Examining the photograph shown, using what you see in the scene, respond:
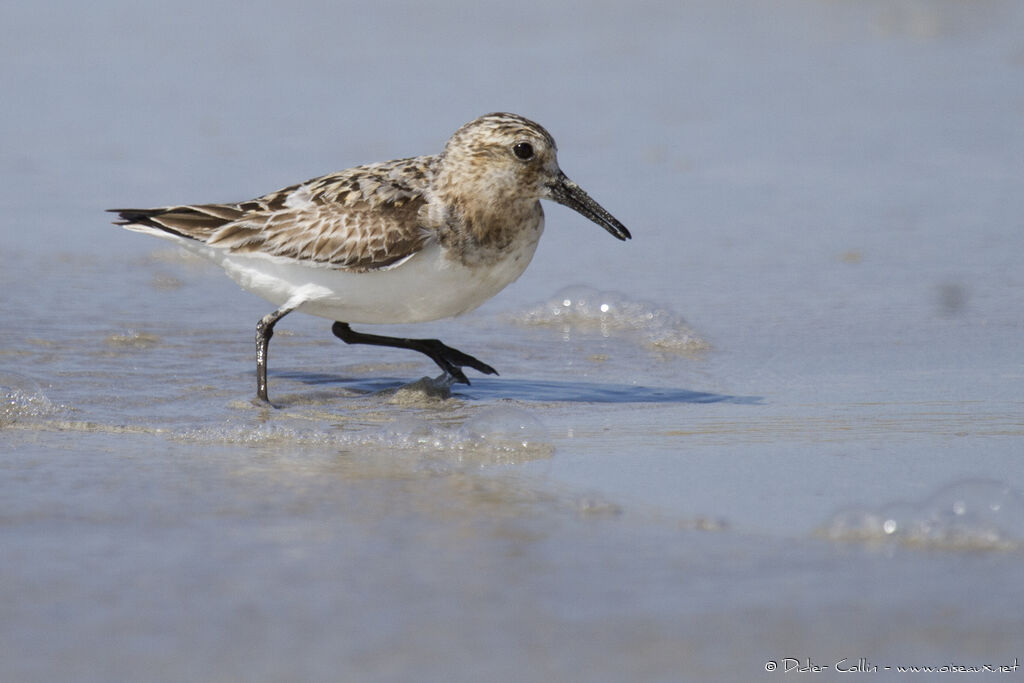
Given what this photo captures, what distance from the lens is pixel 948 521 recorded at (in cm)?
431

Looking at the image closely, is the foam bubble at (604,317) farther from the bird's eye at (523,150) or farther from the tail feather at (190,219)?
the tail feather at (190,219)

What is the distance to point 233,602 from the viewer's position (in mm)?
3783

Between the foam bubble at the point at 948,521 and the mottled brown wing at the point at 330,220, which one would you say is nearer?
the foam bubble at the point at 948,521

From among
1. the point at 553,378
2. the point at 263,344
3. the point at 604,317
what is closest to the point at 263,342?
the point at 263,344

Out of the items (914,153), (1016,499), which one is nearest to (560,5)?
(914,153)

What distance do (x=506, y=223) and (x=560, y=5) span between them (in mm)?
10760

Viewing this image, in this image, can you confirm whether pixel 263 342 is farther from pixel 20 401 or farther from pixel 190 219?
pixel 20 401

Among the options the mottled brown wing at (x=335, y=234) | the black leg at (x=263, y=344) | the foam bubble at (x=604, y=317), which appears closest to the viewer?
the mottled brown wing at (x=335, y=234)

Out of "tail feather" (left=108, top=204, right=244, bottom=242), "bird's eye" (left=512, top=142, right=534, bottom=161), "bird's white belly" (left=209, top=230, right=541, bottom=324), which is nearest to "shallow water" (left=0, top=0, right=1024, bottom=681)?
"bird's white belly" (left=209, top=230, right=541, bottom=324)

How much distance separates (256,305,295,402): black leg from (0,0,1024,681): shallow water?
127 mm

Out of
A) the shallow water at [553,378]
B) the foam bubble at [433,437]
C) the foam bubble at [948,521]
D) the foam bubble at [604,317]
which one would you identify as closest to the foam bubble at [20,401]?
the shallow water at [553,378]

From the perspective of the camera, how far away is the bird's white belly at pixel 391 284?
6.53 metres

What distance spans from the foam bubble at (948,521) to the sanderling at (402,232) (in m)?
2.67

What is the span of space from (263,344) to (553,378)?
148 centimetres
